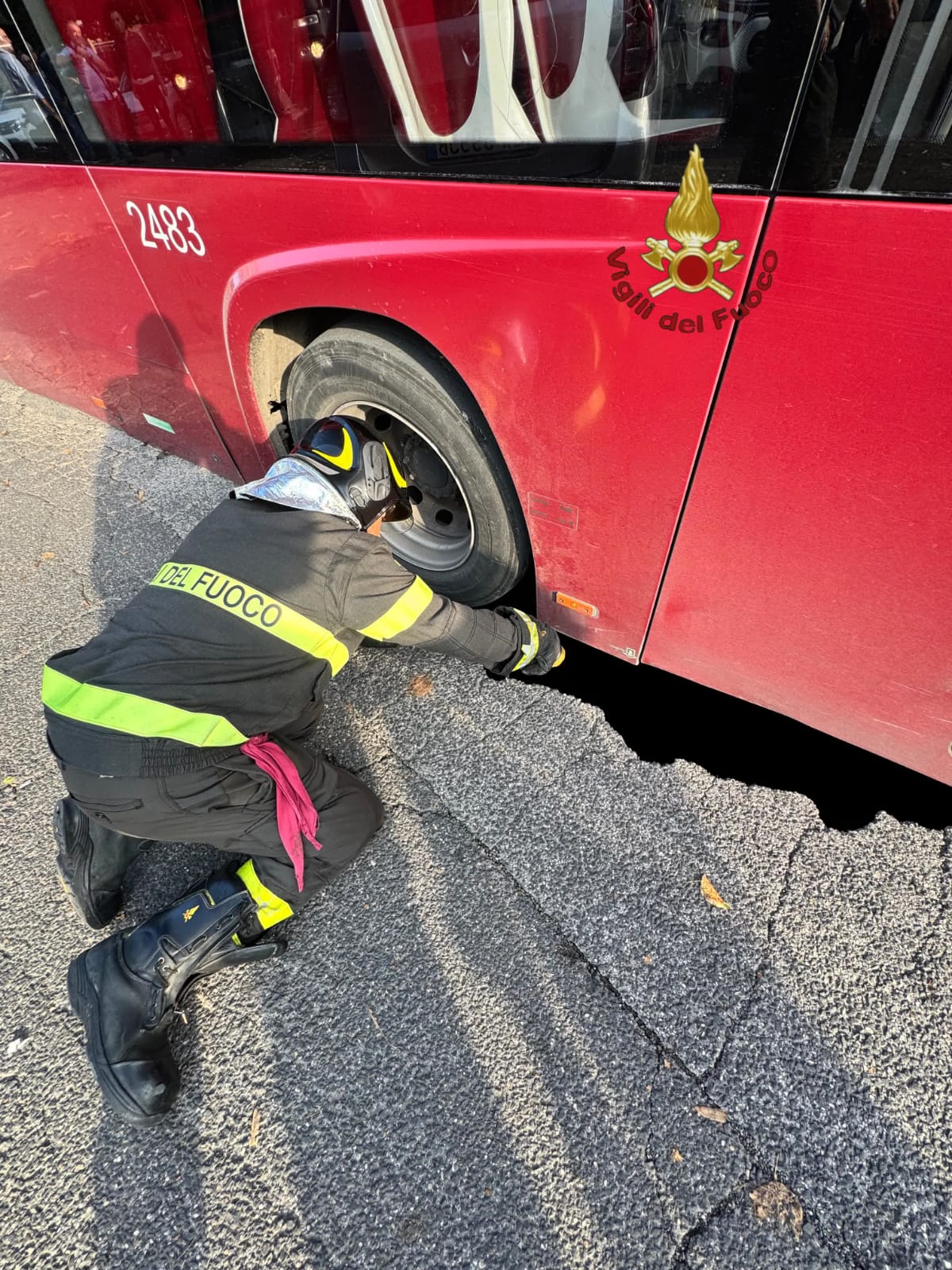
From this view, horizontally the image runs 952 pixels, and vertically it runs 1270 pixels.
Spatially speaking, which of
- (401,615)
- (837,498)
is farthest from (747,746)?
(401,615)

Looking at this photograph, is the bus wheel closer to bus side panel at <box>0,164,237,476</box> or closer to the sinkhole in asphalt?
the sinkhole in asphalt

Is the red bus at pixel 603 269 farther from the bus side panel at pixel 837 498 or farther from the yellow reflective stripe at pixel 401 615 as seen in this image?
the yellow reflective stripe at pixel 401 615

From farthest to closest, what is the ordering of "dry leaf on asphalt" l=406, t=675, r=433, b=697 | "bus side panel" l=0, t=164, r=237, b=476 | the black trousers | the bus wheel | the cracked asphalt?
1. "bus side panel" l=0, t=164, r=237, b=476
2. "dry leaf on asphalt" l=406, t=675, r=433, b=697
3. the bus wheel
4. the black trousers
5. the cracked asphalt

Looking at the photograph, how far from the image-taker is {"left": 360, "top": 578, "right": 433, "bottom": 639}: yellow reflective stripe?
5.36 ft

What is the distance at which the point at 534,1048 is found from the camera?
4.88 feet

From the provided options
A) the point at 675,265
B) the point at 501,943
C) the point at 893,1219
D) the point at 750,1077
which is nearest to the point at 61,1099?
the point at 501,943

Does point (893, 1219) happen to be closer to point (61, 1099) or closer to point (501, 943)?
point (501, 943)

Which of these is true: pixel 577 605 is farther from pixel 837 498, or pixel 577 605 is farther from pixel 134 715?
pixel 134 715

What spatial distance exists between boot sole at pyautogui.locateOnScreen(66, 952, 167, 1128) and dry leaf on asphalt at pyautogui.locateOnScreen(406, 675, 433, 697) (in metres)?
1.25

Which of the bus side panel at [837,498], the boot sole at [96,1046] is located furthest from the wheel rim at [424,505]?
the boot sole at [96,1046]

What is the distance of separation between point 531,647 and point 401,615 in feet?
1.80

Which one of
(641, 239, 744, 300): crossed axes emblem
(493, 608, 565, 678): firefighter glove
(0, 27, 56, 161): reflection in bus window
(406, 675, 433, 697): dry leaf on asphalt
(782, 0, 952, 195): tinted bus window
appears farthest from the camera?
(406, 675, 433, 697): dry leaf on asphalt

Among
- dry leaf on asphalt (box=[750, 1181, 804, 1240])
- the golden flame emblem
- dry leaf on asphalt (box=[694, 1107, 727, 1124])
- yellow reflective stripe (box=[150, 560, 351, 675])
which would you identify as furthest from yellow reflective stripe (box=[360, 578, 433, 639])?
dry leaf on asphalt (box=[750, 1181, 804, 1240])

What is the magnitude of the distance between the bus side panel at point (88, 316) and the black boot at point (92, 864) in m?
1.83
